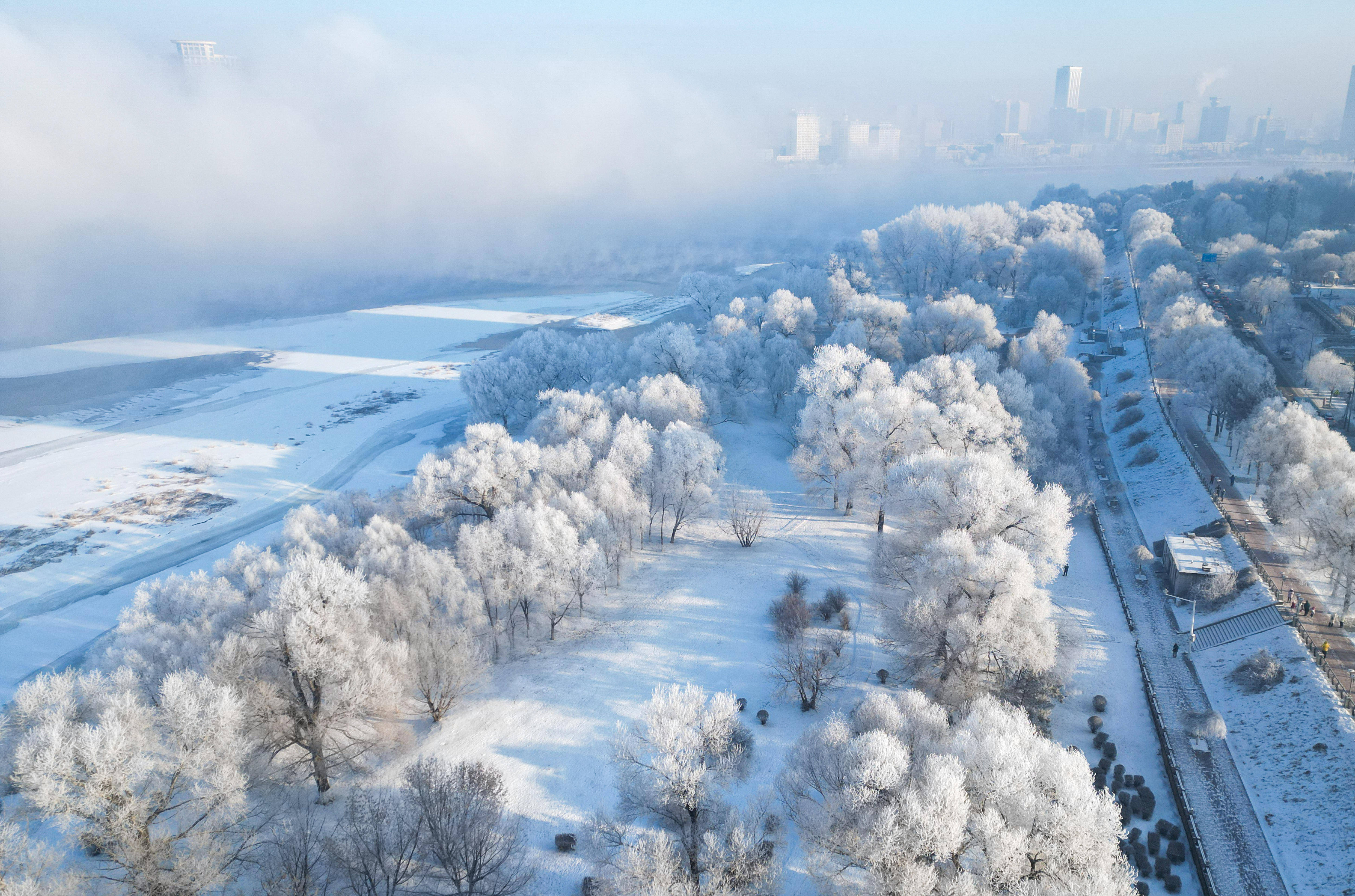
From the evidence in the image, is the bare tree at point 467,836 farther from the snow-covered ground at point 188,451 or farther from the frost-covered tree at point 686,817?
the snow-covered ground at point 188,451

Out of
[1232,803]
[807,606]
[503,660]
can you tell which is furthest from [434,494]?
[1232,803]

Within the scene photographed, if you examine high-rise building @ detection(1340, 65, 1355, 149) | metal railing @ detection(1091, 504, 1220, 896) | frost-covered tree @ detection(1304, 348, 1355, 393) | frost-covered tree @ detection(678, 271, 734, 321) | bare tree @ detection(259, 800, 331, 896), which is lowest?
metal railing @ detection(1091, 504, 1220, 896)

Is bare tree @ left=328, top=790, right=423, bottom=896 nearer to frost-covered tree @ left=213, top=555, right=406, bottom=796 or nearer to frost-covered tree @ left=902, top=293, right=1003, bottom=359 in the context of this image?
frost-covered tree @ left=213, top=555, right=406, bottom=796

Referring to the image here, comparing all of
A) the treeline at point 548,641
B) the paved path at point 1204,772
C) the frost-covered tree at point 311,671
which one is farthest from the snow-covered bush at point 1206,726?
the frost-covered tree at point 311,671

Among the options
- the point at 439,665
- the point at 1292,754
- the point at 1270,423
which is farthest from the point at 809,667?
the point at 1270,423

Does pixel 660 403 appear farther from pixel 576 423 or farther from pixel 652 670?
pixel 652 670

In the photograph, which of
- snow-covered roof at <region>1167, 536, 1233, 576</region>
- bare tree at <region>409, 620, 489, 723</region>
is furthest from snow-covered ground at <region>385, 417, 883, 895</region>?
snow-covered roof at <region>1167, 536, 1233, 576</region>
